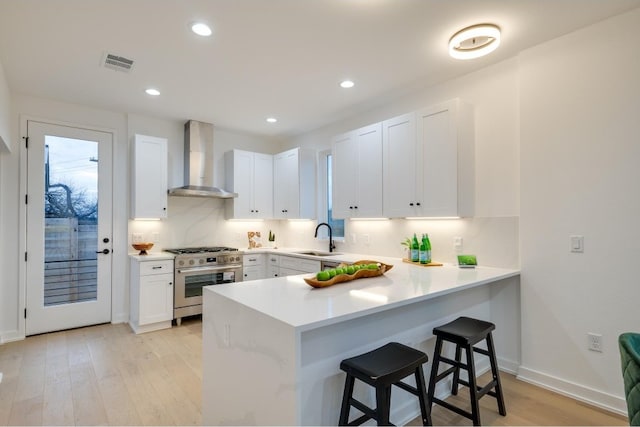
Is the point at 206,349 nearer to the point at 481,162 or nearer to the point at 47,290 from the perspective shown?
the point at 481,162

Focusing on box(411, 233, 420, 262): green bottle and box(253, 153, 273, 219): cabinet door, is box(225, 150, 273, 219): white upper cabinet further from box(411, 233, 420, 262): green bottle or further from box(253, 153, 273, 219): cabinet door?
box(411, 233, 420, 262): green bottle

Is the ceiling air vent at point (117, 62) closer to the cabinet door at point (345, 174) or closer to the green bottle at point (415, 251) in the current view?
the cabinet door at point (345, 174)

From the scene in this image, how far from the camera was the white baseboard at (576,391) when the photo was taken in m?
2.22

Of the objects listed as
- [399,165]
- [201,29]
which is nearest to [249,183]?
[399,165]

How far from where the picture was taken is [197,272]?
4223 mm

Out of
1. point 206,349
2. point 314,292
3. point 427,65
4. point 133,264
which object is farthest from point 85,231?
point 427,65

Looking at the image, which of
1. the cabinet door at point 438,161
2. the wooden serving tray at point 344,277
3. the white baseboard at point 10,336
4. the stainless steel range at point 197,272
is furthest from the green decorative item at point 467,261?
the white baseboard at point 10,336

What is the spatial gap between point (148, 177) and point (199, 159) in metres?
0.73

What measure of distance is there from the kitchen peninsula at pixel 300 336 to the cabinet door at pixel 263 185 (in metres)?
2.97

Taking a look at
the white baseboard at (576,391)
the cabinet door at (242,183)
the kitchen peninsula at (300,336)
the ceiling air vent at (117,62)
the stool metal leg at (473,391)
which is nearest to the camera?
the kitchen peninsula at (300,336)

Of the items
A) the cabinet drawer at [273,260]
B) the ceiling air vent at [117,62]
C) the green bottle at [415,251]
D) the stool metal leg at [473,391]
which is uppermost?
the ceiling air vent at [117,62]

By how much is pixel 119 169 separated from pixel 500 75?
176 inches

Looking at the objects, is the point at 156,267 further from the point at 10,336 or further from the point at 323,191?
the point at 323,191

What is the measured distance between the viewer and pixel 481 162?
3035mm
